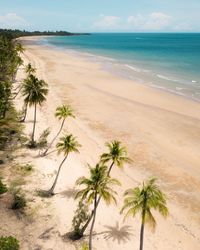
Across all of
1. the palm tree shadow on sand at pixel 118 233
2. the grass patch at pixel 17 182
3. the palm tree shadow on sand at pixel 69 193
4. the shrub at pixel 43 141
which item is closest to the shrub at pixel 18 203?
the grass patch at pixel 17 182

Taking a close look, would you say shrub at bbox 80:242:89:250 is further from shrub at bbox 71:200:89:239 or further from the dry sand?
shrub at bbox 71:200:89:239

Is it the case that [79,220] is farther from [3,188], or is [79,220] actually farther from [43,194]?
[3,188]

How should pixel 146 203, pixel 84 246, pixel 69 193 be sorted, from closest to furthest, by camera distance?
1. pixel 146 203
2. pixel 84 246
3. pixel 69 193

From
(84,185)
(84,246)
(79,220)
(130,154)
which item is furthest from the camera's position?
(130,154)

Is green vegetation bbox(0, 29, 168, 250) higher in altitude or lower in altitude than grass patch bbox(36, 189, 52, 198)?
higher

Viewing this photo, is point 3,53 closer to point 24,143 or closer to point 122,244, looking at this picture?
point 24,143

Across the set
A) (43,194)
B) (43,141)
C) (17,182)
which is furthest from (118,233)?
(43,141)

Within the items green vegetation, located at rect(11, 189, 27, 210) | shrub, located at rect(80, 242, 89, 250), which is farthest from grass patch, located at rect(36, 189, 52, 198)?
shrub, located at rect(80, 242, 89, 250)

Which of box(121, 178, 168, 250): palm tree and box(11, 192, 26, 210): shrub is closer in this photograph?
box(121, 178, 168, 250): palm tree
